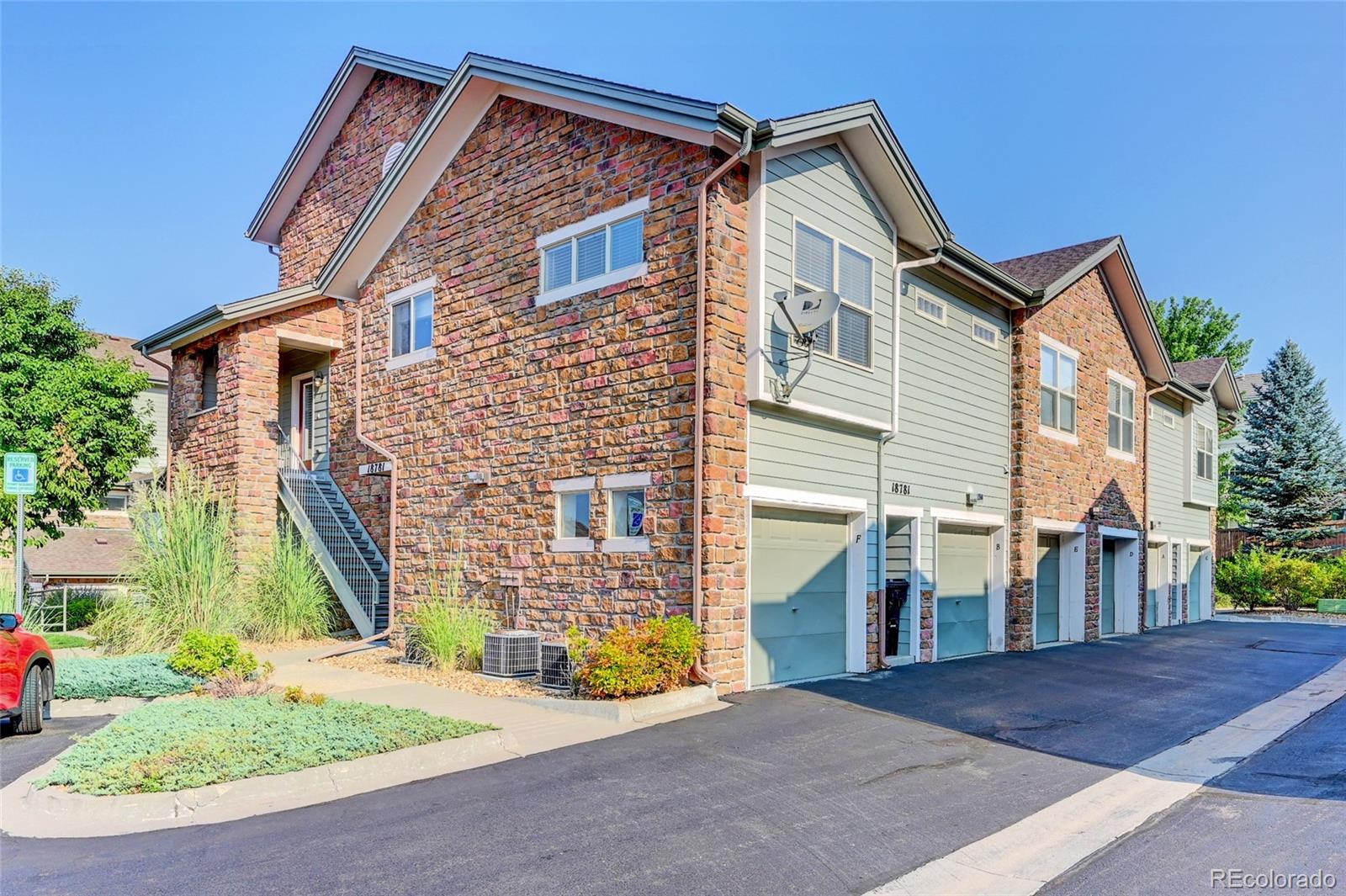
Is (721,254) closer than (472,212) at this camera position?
Yes

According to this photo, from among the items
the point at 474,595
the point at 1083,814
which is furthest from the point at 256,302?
the point at 1083,814

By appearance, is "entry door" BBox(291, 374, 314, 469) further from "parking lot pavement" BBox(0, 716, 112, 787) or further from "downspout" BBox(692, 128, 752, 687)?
"downspout" BBox(692, 128, 752, 687)

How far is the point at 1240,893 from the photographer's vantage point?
5.00 meters

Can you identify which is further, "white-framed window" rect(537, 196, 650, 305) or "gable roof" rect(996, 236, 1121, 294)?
"gable roof" rect(996, 236, 1121, 294)

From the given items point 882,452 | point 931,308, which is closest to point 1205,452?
point 931,308

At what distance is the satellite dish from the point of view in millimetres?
10742

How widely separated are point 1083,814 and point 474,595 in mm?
9024

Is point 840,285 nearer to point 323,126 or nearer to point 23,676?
point 23,676

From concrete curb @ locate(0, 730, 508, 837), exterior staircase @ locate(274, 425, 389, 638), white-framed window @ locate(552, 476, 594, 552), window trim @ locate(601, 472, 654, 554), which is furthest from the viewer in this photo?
exterior staircase @ locate(274, 425, 389, 638)

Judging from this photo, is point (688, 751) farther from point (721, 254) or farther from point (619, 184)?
point (619, 184)

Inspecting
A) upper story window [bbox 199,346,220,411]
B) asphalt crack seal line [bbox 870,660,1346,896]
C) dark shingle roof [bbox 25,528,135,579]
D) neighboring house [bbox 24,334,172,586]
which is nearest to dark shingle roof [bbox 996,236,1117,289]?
asphalt crack seal line [bbox 870,660,1346,896]

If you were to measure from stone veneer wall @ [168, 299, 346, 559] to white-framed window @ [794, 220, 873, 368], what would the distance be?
9926 mm

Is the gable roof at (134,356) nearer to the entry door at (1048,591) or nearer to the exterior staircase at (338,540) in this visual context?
the exterior staircase at (338,540)

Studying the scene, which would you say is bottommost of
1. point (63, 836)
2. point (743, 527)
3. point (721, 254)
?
point (63, 836)
